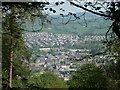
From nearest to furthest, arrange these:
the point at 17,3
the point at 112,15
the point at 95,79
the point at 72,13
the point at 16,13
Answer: the point at 112,15 → the point at 72,13 → the point at 17,3 → the point at 16,13 → the point at 95,79

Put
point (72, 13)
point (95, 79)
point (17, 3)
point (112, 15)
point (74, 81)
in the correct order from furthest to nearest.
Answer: point (74, 81), point (95, 79), point (17, 3), point (72, 13), point (112, 15)

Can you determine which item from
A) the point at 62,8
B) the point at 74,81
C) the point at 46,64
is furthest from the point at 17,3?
the point at 46,64

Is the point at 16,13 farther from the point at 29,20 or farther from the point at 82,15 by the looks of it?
the point at 82,15

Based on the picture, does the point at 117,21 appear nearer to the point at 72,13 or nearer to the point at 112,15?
the point at 112,15

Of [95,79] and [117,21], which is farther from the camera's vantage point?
[95,79]

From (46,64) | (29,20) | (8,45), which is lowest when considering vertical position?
(46,64)

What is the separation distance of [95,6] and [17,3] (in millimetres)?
864

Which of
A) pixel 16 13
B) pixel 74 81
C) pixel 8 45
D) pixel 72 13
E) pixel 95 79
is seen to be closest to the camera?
pixel 72 13

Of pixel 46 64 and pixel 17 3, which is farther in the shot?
pixel 46 64

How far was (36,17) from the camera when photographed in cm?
310

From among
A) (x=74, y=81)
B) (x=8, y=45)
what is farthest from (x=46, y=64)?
(x=8, y=45)

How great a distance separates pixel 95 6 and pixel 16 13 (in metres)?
1.06

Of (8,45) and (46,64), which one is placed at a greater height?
(8,45)

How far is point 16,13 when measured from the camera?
126 inches
